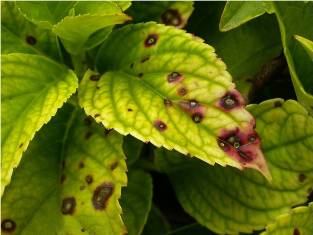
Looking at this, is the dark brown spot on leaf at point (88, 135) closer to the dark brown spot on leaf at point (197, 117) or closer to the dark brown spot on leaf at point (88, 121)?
the dark brown spot on leaf at point (88, 121)

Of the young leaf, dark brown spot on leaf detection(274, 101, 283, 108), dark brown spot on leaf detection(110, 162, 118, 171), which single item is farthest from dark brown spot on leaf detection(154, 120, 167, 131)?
dark brown spot on leaf detection(274, 101, 283, 108)

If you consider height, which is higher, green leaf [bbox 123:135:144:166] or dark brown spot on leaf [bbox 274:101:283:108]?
dark brown spot on leaf [bbox 274:101:283:108]

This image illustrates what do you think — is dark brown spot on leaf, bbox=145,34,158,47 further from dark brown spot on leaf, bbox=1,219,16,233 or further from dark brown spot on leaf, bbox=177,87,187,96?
dark brown spot on leaf, bbox=1,219,16,233

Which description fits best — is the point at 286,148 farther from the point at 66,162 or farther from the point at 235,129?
the point at 66,162

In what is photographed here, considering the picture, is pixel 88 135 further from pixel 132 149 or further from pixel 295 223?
pixel 295 223

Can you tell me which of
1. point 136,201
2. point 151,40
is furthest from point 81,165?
point 151,40

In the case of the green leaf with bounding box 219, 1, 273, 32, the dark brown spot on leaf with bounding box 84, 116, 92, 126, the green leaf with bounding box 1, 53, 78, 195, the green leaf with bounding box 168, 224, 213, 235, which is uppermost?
the green leaf with bounding box 219, 1, 273, 32
